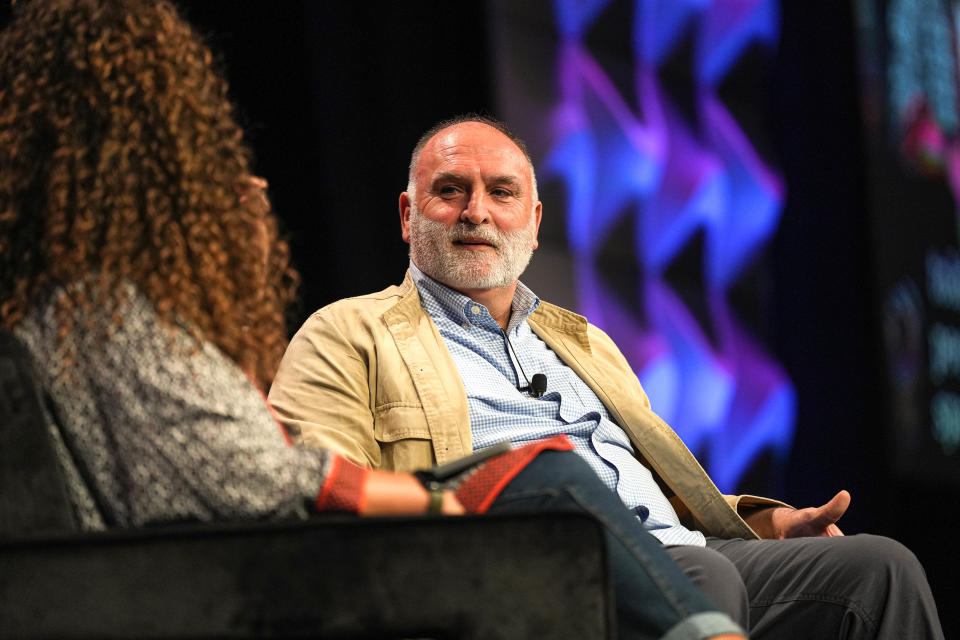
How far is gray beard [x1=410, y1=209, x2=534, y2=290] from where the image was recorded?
6.54 ft

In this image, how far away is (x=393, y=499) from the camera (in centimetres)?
105

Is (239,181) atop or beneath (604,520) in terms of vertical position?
atop

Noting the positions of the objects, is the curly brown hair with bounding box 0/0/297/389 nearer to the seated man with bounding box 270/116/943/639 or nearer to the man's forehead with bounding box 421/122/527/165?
the seated man with bounding box 270/116/943/639

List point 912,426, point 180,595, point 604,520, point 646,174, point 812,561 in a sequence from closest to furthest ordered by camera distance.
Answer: point 180,595 < point 604,520 < point 812,561 < point 646,174 < point 912,426

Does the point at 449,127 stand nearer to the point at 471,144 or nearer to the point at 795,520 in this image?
the point at 471,144

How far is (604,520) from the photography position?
1.09 m

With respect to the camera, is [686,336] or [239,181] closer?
[239,181]

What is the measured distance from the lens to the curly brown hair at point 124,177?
3.46ft

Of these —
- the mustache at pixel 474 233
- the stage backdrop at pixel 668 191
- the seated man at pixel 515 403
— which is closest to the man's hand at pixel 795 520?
the seated man at pixel 515 403

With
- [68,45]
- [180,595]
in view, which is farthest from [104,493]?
[68,45]

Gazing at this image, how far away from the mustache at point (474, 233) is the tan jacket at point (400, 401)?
0.15 meters

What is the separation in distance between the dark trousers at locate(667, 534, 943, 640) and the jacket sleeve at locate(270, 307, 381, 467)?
520mm

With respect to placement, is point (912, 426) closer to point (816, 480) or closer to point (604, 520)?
point (816, 480)

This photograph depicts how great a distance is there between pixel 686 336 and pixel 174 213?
2526 mm
